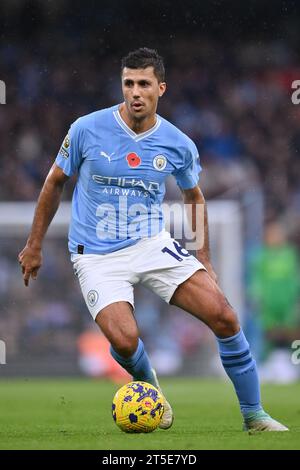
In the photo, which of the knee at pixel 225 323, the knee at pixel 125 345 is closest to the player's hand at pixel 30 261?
the knee at pixel 125 345

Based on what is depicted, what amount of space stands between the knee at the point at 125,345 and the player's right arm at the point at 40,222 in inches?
28.4

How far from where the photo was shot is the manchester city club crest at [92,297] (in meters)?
6.91

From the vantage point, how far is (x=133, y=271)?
276 inches

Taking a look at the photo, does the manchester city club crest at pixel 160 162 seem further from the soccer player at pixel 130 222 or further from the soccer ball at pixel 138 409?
the soccer ball at pixel 138 409

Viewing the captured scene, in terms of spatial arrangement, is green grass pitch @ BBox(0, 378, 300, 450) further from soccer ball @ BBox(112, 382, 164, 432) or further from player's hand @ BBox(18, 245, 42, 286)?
player's hand @ BBox(18, 245, 42, 286)

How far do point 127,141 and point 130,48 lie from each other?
13.9 metres

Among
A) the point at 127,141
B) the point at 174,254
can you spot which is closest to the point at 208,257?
the point at 174,254

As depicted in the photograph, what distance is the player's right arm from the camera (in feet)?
23.0

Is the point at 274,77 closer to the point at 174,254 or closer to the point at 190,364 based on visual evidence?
the point at 190,364

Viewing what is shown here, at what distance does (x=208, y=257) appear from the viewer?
7.46m

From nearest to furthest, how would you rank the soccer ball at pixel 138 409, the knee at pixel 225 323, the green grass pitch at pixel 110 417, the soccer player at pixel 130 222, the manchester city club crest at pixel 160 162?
the green grass pitch at pixel 110 417 → the soccer ball at pixel 138 409 → the knee at pixel 225 323 → the soccer player at pixel 130 222 → the manchester city club crest at pixel 160 162

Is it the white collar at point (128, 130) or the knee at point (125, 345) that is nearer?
the knee at point (125, 345)
